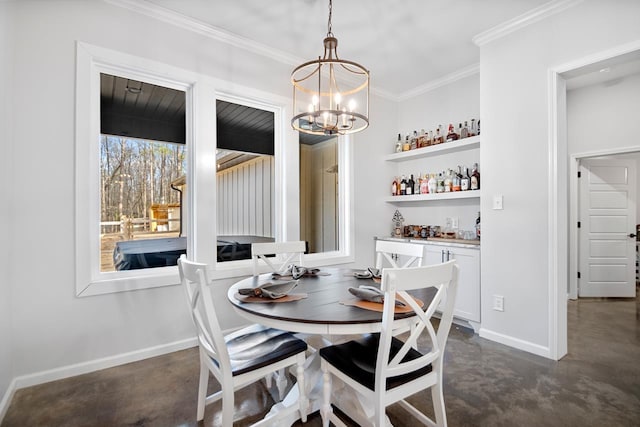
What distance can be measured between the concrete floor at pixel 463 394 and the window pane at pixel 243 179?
1.12m

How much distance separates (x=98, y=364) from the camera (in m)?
2.32

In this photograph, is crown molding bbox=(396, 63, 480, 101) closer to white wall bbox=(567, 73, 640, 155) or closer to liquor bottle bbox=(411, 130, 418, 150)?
liquor bottle bbox=(411, 130, 418, 150)

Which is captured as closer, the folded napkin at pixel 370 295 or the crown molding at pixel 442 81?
the folded napkin at pixel 370 295

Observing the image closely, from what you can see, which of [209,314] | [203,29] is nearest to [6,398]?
[209,314]

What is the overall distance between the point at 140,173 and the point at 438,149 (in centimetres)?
311

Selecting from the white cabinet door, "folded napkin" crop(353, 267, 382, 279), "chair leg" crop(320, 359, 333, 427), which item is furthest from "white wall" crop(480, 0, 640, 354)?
"chair leg" crop(320, 359, 333, 427)

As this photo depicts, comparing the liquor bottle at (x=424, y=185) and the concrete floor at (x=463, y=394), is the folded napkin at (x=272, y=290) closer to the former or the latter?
the concrete floor at (x=463, y=394)

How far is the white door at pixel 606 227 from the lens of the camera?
4.33m

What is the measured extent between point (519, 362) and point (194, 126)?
3336mm

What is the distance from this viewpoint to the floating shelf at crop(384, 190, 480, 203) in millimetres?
3311

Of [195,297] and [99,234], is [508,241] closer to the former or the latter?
[195,297]

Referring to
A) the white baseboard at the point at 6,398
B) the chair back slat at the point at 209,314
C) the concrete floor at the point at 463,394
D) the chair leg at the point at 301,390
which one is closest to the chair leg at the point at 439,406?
the concrete floor at the point at 463,394

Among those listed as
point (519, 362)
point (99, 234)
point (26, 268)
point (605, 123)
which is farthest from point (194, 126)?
point (605, 123)

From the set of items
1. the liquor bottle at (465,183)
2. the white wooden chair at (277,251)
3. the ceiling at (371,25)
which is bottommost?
the white wooden chair at (277,251)
